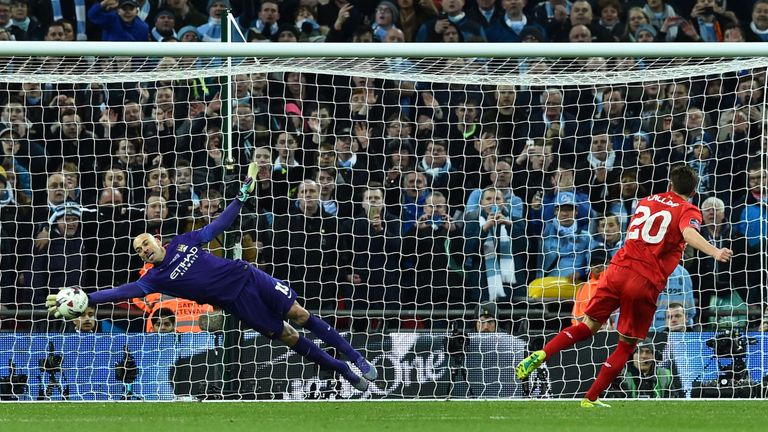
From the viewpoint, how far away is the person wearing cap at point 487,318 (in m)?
11.4

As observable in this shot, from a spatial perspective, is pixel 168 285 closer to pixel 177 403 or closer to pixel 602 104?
pixel 177 403

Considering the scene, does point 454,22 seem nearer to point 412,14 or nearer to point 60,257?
point 412,14

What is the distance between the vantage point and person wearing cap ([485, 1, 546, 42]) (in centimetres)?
1434

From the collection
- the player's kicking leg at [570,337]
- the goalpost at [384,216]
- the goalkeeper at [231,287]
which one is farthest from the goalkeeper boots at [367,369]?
the player's kicking leg at [570,337]

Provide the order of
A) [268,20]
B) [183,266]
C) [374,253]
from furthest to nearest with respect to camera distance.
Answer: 1. [268,20]
2. [374,253]
3. [183,266]

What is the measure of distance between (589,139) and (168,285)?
15.7 feet

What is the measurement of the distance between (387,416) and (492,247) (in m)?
3.39

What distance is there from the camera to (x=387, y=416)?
8.84 meters

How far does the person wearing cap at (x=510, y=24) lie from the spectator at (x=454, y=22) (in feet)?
0.46

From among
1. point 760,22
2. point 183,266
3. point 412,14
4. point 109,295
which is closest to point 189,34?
point 412,14

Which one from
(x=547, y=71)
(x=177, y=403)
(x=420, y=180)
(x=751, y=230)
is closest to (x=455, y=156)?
(x=420, y=180)

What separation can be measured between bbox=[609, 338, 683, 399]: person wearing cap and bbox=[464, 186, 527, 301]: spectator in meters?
1.34

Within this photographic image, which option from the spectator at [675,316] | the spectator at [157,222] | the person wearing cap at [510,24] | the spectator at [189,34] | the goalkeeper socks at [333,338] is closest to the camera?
the goalkeeper socks at [333,338]

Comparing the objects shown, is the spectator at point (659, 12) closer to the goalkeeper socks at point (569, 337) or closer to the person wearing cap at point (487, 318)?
the person wearing cap at point (487, 318)
